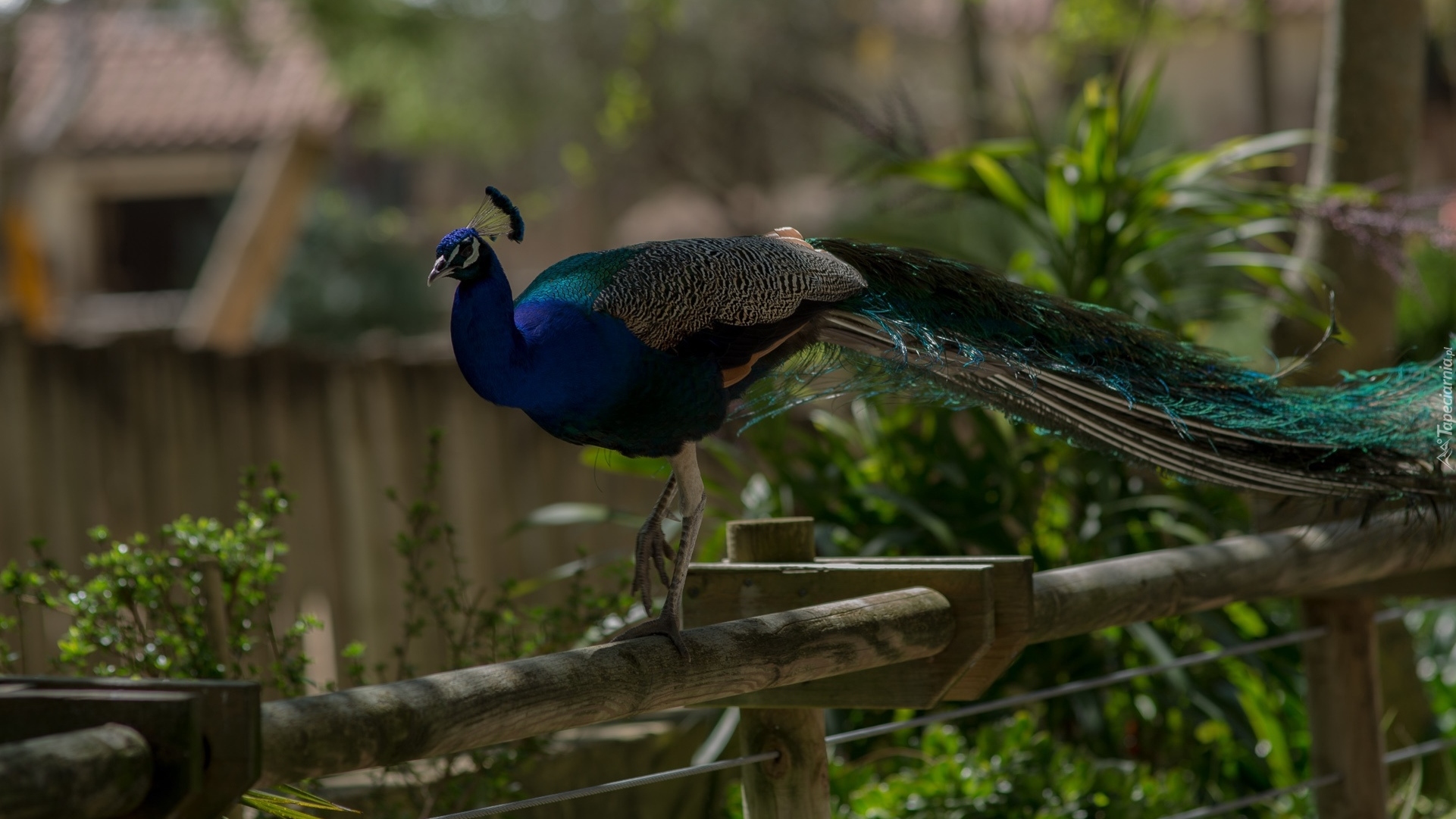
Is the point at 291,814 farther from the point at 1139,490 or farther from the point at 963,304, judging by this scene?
the point at 1139,490

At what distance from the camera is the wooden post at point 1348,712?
9.62 feet

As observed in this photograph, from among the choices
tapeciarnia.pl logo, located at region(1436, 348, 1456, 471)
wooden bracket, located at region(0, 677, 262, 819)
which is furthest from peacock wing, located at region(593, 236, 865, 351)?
tapeciarnia.pl logo, located at region(1436, 348, 1456, 471)

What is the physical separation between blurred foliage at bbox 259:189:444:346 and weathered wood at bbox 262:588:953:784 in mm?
9655

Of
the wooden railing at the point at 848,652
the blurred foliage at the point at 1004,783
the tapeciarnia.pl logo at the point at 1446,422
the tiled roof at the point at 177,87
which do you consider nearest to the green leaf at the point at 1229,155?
the tapeciarnia.pl logo at the point at 1446,422

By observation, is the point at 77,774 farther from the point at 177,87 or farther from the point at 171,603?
the point at 177,87

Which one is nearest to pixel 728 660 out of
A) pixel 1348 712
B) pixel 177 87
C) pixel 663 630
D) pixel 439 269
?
pixel 663 630

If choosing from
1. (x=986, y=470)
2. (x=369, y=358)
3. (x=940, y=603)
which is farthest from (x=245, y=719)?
(x=369, y=358)

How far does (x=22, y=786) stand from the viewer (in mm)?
1070

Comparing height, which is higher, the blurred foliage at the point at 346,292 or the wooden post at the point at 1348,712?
the blurred foliage at the point at 346,292

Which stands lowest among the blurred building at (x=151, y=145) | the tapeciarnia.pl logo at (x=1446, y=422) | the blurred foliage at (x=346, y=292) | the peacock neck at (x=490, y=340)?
the tapeciarnia.pl logo at (x=1446, y=422)

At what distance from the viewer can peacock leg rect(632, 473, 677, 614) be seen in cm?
231

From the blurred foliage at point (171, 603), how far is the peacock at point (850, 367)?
2.13 ft

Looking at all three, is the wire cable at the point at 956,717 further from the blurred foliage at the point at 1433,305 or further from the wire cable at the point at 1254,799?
the blurred foliage at the point at 1433,305

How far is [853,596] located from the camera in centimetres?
223
